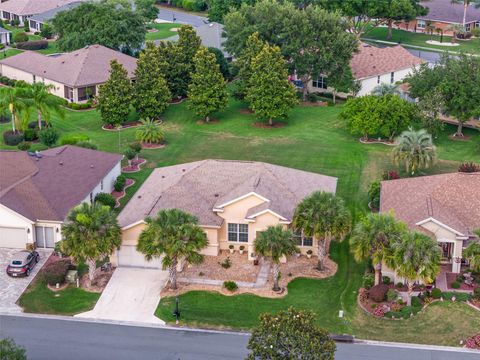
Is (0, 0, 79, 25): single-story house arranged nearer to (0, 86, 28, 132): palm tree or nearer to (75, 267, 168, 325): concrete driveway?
(0, 86, 28, 132): palm tree

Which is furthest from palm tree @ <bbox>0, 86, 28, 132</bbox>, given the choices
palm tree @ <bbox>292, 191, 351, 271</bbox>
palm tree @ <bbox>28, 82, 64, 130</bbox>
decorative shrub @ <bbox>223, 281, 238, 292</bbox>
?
palm tree @ <bbox>292, 191, 351, 271</bbox>

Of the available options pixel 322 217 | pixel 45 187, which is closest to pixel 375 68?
pixel 322 217

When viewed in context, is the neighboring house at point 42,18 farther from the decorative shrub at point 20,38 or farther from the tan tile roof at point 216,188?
the tan tile roof at point 216,188

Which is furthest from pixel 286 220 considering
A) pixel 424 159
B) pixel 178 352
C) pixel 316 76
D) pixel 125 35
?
pixel 125 35

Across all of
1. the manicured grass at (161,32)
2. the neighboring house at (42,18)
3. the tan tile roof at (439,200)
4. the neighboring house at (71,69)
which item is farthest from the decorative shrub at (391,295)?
the neighboring house at (42,18)

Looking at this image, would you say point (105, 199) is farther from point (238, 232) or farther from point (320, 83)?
point (320, 83)

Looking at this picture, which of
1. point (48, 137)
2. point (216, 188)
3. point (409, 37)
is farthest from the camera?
point (409, 37)

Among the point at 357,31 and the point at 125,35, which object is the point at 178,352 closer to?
the point at 125,35
